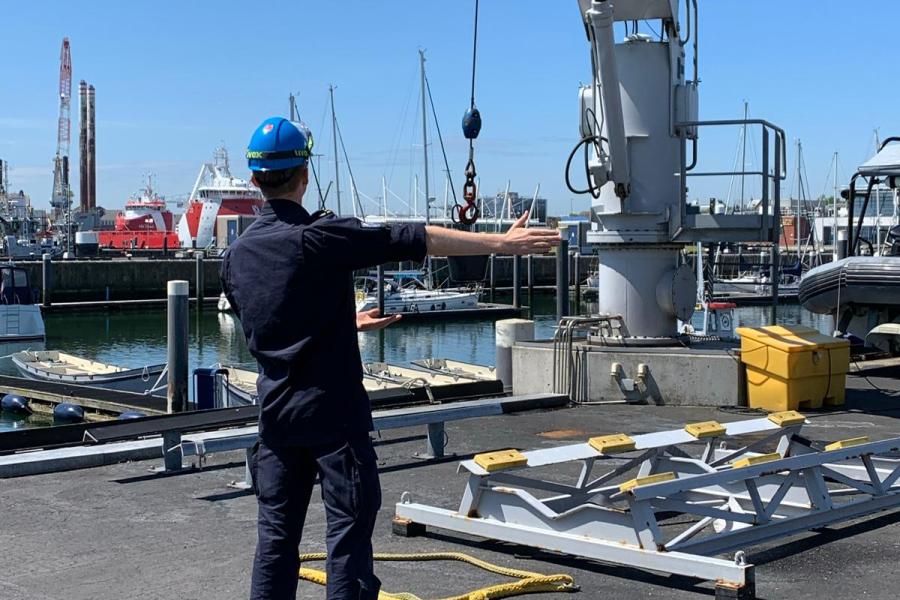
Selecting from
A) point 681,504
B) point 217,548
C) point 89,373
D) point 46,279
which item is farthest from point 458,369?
point 46,279

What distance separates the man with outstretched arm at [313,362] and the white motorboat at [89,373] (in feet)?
64.3

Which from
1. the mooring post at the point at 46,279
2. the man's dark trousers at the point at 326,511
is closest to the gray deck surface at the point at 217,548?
the man's dark trousers at the point at 326,511

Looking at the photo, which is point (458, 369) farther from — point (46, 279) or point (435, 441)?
point (46, 279)

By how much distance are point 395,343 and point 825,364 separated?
33455 mm

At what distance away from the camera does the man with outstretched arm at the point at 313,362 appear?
400 cm

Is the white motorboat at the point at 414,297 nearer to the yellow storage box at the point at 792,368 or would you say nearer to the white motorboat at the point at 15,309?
the white motorboat at the point at 15,309

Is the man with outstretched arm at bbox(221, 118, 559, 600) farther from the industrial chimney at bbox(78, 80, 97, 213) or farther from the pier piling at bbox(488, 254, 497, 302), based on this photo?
the industrial chimney at bbox(78, 80, 97, 213)

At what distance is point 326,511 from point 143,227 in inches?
4208

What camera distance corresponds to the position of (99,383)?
2603cm

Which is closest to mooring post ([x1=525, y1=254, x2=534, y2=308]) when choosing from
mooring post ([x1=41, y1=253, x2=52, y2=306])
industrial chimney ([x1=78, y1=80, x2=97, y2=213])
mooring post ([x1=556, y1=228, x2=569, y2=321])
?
mooring post ([x1=41, y1=253, x2=52, y2=306])

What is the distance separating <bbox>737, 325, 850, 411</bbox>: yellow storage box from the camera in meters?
11.4

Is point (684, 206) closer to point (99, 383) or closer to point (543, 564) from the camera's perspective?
point (543, 564)

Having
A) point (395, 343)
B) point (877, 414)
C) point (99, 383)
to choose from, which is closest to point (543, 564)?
point (877, 414)

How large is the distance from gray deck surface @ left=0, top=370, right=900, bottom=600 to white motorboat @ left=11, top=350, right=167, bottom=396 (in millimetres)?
15529
